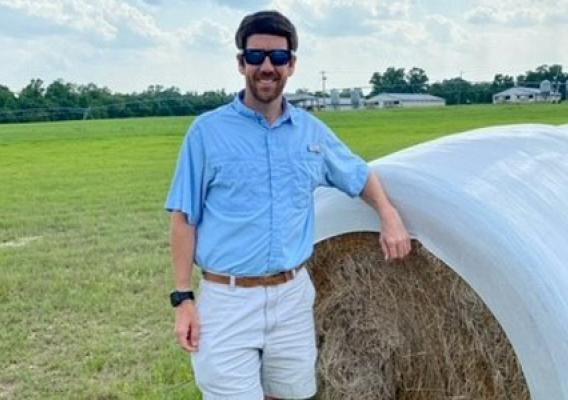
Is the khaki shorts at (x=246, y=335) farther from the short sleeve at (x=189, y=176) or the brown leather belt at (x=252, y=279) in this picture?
the short sleeve at (x=189, y=176)

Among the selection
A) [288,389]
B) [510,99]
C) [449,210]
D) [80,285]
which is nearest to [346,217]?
[449,210]

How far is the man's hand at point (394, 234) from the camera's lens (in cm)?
301

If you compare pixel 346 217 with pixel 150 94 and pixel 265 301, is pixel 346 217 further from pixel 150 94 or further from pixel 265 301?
pixel 150 94

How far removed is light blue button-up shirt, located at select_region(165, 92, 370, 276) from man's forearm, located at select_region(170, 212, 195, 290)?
0.03 meters

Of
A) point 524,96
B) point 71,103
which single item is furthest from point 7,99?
point 524,96

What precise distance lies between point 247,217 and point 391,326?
1089 millimetres

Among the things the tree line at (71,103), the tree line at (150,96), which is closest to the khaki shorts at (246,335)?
the tree line at (150,96)

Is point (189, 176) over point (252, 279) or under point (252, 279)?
over

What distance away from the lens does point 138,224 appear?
9.30 metres

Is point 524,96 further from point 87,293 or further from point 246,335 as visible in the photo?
point 246,335

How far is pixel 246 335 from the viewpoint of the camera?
2.80m

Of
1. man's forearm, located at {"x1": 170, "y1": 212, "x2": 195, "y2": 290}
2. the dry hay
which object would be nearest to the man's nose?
man's forearm, located at {"x1": 170, "y1": 212, "x2": 195, "y2": 290}

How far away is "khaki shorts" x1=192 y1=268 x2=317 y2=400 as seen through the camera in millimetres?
2799

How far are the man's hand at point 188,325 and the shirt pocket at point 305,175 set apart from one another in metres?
0.47
